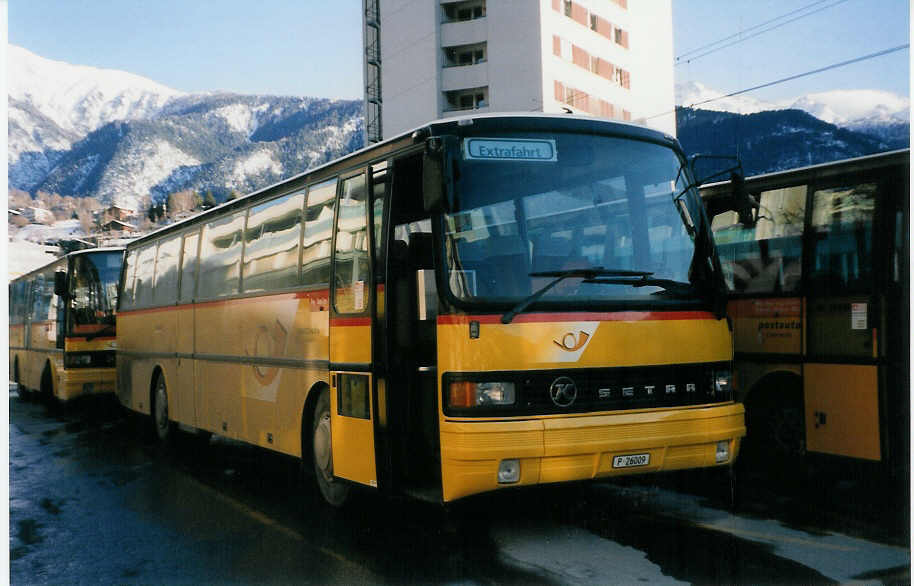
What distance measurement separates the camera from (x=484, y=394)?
596 cm

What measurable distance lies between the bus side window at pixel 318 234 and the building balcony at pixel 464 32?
49.1 metres

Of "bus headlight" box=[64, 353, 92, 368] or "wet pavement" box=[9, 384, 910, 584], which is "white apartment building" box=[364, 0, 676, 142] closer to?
"bus headlight" box=[64, 353, 92, 368]

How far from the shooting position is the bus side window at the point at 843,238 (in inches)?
306

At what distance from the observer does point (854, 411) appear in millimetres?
7719

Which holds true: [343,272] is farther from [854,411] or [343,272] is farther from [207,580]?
[854,411]

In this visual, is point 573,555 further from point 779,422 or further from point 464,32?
point 464,32

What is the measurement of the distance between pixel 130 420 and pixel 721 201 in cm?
1197

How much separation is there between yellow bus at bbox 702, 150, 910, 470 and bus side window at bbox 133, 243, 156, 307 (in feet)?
26.9

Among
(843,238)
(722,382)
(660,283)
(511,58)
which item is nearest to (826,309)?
(843,238)

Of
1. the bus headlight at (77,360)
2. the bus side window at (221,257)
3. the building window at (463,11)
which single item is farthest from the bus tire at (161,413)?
the building window at (463,11)

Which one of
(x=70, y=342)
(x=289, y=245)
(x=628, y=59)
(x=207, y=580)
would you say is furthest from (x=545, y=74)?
(x=207, y=580)

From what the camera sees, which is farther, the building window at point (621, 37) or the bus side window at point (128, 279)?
the building window at point (621, 37)

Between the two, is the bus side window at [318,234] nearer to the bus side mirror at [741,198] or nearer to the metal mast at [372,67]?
the bus side mirror at [741,198]

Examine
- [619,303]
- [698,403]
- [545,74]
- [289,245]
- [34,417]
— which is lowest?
[34,417]
